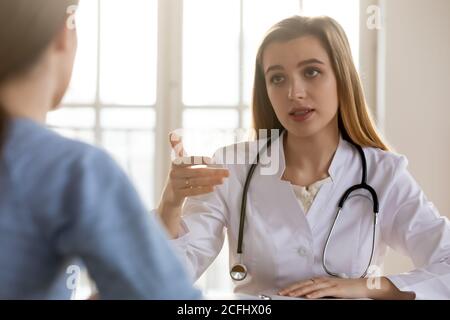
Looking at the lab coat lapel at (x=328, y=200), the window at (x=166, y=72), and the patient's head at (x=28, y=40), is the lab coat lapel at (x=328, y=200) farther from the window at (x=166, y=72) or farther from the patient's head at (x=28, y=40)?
the patient's head at (x=28, y=40)

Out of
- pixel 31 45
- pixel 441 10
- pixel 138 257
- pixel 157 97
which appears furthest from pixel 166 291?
pixel 441 10

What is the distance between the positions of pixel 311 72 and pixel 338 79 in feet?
0.16

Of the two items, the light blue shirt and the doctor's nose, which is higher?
the doctor's nose

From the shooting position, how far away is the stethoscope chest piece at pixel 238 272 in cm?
81

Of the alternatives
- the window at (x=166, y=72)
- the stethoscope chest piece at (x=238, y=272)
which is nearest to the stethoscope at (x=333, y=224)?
the stethoscope chest piece at (x=238, y=272)

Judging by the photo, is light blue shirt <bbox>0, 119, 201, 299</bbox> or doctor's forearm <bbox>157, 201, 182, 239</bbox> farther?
doctor's forearm <bbox>157, 201, 182, 239</bbox>

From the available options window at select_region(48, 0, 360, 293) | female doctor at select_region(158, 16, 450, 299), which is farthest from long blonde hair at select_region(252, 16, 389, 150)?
window at select_region(48, 0, 360, 293)

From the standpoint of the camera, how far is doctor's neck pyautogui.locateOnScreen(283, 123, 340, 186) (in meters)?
0.89

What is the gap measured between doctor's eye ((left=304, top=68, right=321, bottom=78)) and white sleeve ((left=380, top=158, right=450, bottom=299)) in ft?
0.66

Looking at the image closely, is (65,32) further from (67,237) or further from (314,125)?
(314,125)

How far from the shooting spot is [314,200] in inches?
32.6

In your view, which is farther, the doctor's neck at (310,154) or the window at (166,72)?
the window at (166,72)

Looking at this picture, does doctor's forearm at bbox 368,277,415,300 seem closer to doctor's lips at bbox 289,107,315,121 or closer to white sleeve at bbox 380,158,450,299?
white sleeve at bbox 380,158,450,299

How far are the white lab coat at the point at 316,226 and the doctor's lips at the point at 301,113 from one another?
0.29 feet
